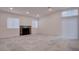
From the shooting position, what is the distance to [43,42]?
7.00ft

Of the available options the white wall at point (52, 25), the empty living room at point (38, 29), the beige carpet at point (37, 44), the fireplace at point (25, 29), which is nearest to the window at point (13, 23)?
the empty living room at point (38, 29)

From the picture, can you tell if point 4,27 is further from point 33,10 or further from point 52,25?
point 52,25

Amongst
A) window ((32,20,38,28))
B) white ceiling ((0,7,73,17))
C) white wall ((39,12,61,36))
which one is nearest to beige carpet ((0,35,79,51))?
white wall ((39,12,61,36))

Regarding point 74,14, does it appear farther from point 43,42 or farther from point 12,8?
point 12,8

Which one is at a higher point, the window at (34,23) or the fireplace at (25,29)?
the window at (34,23)

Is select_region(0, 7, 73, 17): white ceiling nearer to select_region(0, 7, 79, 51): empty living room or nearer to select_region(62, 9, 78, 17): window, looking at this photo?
select_region(0, 7, 79, 51): empty living room

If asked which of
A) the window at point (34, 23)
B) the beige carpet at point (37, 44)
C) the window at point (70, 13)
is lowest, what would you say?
the beige carpet at point (37, 44)

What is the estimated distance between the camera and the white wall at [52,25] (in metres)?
2.16

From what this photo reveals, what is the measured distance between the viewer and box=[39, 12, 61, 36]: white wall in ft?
7.10

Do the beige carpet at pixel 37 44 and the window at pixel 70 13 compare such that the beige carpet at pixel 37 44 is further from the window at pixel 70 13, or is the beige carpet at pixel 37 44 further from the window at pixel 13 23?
the window at pixel 70 13

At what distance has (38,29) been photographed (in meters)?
2.21

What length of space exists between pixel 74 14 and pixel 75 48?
0.74 m
